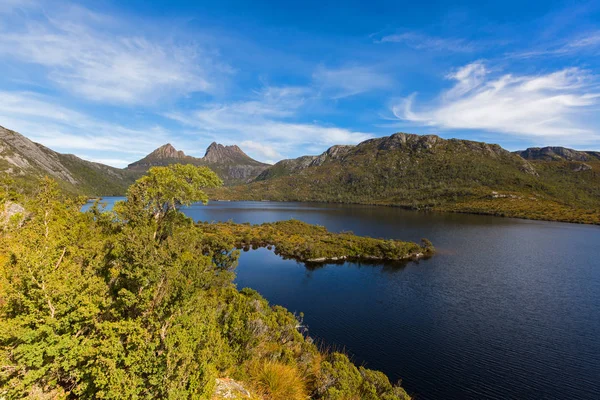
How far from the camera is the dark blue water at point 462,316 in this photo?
29.2 metres

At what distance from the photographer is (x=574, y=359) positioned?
3197 centimetres

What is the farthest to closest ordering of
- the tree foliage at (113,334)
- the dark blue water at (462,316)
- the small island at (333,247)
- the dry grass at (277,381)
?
the small island at (333,247) → the dark blue water at (462,316) → the dry grass at (277,381) → the tree foliage at (113,334)

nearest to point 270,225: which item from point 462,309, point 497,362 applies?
point 462,309

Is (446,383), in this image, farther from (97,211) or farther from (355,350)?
(97,211)

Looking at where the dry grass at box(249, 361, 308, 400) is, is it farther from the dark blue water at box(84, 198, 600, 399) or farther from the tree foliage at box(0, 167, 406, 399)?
the dark blue water at box(84, 198, 600, 399)

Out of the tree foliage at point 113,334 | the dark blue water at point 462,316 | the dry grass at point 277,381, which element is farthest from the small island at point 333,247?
the tree foliage at point 113,334

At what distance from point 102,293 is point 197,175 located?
25011 mm

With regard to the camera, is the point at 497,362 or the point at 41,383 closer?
the point at 41,383

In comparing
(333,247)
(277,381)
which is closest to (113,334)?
(277,381)

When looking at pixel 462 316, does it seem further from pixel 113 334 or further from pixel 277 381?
pixel 113 334

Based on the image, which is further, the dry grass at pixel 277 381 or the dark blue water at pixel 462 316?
the dark blue water at pixel 462 316

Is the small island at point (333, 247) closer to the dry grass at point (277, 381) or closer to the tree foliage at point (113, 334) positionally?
the dry grass at point (277, 381)

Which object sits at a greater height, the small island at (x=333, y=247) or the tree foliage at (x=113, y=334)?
the tree foliage at (x=113, y=334)

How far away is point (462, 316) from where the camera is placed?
1667 inches
